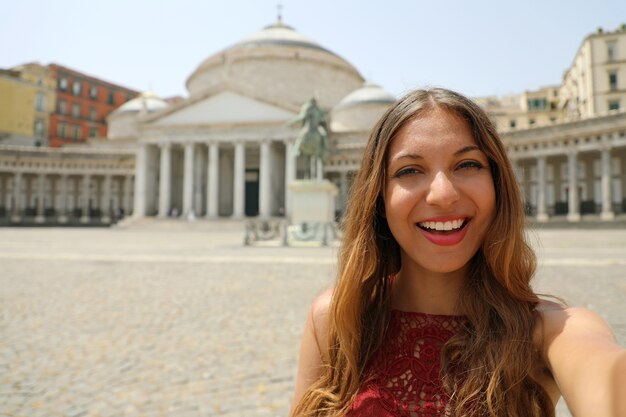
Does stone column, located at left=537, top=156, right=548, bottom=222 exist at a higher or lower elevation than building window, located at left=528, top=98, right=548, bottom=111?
lower

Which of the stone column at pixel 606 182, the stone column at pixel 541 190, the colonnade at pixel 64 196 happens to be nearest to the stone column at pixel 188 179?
the colonnade at pixel 64 196

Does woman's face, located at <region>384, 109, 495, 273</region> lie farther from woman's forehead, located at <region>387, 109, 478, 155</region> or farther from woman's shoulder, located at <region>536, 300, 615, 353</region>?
woman's shoulder, located at <region>536, 300, 615, 353</region>

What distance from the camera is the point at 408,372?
58.6 inches

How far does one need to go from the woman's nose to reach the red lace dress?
16.2 inches

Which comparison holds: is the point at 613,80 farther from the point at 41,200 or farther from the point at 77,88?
the point at 77,88

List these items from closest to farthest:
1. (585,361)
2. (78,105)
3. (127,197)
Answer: (585,361), (127,197), (78,105)

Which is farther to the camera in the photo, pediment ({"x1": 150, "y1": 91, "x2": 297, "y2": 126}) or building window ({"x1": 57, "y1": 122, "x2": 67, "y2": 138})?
building window ({"x1": 57, "y1": 122, "x2": 67, "y2": 138})

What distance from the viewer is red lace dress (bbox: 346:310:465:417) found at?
1.42 meters

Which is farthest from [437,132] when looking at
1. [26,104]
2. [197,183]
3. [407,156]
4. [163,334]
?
[26,104]

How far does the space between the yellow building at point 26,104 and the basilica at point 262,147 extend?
9.36 m

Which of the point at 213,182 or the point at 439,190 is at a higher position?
the point at 213,182

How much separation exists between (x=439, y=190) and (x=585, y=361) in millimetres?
633

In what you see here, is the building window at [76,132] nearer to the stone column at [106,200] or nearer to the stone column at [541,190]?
the stone column at [106,200]

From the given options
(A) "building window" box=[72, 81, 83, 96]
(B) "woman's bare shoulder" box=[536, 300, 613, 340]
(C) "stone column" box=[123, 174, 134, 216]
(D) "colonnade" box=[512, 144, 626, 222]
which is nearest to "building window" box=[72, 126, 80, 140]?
(A) "building window" box=[72, 81, 83, 96]
